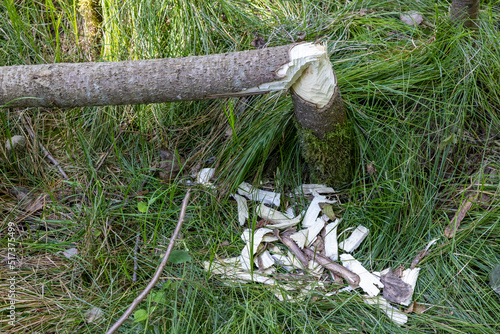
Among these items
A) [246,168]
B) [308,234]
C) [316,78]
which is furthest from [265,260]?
[316,78]

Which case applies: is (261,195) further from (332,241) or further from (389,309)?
(389,309)

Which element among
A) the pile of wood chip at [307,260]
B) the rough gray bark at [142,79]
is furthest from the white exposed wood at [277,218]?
the rough gray bark at [142,79]

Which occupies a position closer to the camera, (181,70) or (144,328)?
(144,328)

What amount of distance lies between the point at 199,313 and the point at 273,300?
0.31 metres

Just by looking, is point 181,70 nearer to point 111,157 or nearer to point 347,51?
point 111,157

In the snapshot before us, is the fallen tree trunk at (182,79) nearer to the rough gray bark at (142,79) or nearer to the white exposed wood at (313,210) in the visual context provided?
the rough gray bark at (142,79)

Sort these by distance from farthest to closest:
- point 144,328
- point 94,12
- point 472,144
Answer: point 94,12 < point 472,144 < point 144,328

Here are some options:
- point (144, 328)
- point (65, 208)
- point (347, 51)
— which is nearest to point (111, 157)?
point (65, 208)

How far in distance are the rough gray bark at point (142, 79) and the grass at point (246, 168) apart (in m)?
0.29

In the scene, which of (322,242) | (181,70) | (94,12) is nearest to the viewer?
(181,70)

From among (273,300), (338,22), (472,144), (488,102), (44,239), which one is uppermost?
(338,22)

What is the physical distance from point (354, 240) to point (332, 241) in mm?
103

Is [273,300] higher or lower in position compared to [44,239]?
higher

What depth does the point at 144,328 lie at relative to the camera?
153 cm
